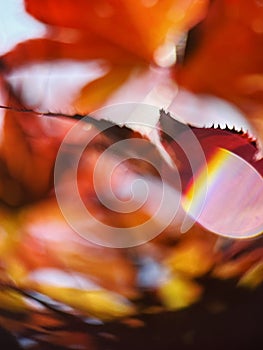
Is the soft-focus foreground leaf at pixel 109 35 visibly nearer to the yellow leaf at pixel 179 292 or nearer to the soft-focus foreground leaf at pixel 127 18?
the soft-focus foreground leaf at pixel 127 18

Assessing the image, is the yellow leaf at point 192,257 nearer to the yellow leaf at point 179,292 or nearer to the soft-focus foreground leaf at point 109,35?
the yellow leaf at point 179,292

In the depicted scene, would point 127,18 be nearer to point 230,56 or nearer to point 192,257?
point 230,56

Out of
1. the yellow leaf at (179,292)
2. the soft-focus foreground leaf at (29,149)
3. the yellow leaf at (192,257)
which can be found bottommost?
the yellow leaf at (179,292)

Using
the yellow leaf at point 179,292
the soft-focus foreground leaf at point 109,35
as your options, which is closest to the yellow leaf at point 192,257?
the yellow leaf at point 179,292

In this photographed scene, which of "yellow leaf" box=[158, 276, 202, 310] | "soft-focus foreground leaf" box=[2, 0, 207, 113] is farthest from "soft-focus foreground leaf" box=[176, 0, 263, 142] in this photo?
"yellow leaf" box=[158, 276, 202, 310]

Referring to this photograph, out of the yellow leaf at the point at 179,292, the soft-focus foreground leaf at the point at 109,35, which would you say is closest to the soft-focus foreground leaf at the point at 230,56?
the soft-focus foreground leaf at the point at 109,35

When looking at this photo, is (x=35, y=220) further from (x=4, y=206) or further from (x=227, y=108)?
(x=227, y=108)

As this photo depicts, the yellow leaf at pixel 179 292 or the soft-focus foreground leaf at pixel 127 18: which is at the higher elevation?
the soft-focus foreground leaf at pixel 127 18

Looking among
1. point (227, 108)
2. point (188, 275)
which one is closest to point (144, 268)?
point (188, 275)

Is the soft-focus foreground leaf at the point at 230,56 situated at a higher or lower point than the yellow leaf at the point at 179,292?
higher

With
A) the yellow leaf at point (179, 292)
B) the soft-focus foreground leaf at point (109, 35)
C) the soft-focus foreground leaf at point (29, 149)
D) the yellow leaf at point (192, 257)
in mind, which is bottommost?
the yellow leaf at point (179, 292)

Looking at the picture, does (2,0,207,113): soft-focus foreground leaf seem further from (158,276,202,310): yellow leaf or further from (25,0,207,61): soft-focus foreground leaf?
(158,276,202,310): yellow leaf
